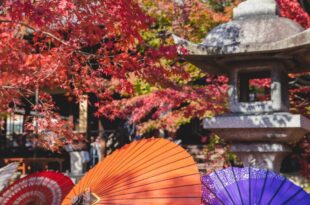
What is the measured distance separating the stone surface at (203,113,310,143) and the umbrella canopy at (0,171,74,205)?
253 centimetres

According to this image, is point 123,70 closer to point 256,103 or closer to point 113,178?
point 256,103

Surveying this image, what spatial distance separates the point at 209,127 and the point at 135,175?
10.9 feet

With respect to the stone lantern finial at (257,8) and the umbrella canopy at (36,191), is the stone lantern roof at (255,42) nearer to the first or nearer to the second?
the stone lantern finial at (257,8)

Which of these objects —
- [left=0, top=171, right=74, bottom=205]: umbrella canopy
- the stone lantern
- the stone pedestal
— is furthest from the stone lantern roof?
[left=0, top=171, right=74, bottom=205]: umbrella canopy

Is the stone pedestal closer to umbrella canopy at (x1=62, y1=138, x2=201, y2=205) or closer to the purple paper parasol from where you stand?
the purple paper parasol

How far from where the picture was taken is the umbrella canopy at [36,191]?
4.16 meters

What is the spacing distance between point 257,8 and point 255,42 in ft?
2.78

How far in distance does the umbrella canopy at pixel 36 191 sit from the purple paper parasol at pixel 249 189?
73.9 inches

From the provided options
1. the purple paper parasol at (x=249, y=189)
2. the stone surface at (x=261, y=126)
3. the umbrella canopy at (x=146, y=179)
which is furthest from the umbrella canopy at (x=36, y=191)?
the stone surface at (x=261, y=126)

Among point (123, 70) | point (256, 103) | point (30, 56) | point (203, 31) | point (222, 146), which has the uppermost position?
point (203, 31)

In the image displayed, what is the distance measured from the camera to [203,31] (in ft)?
32.9

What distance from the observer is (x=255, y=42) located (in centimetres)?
561

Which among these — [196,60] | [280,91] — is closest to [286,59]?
[280,91]

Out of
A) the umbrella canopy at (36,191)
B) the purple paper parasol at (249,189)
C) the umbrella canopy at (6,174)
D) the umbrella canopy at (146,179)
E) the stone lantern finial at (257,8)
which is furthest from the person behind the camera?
the stone lantern finial at (257,8)
